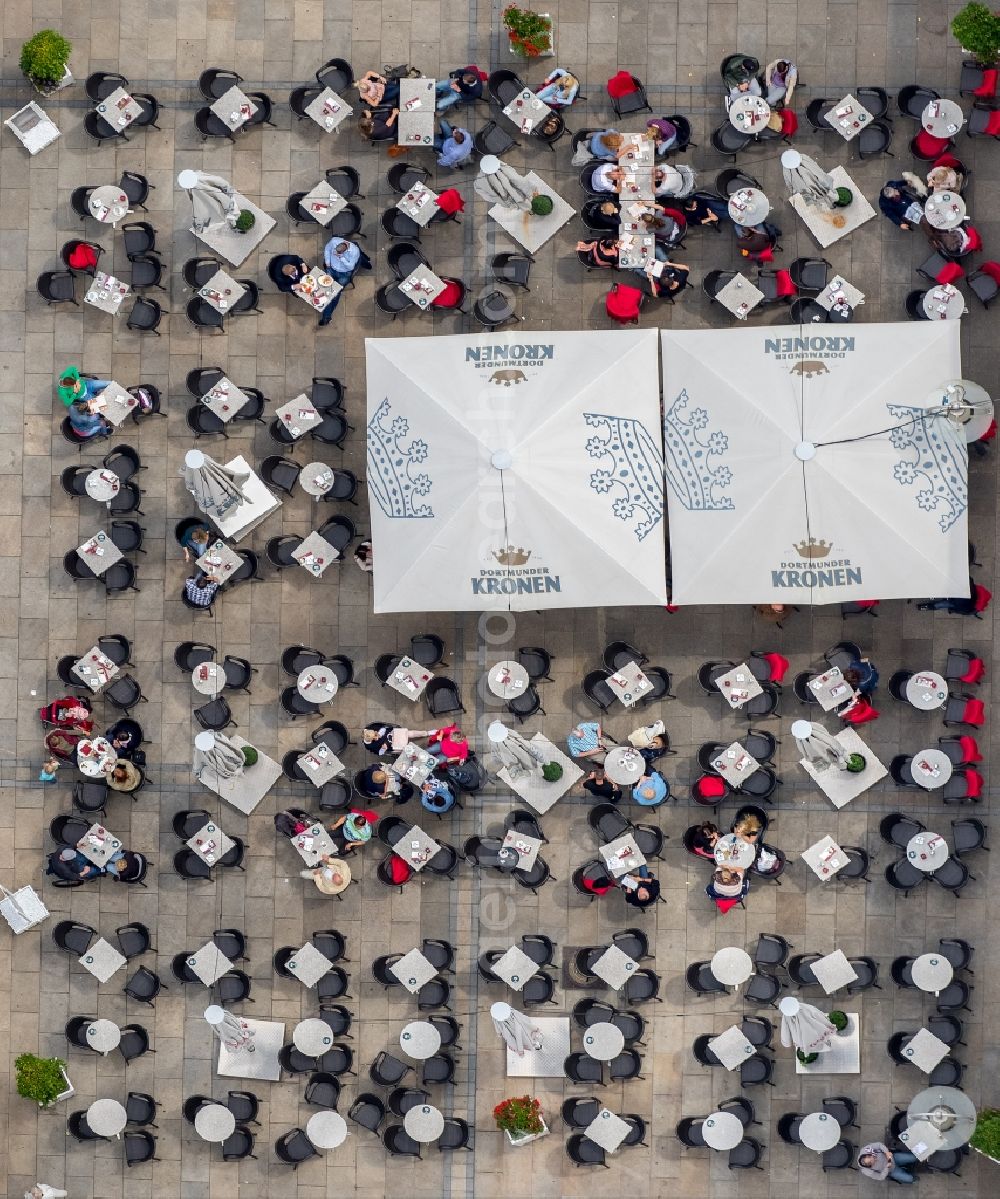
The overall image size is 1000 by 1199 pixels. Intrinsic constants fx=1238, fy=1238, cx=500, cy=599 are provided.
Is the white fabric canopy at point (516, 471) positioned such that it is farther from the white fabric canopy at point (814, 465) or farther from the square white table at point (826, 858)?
the square white table at point (826, 858)

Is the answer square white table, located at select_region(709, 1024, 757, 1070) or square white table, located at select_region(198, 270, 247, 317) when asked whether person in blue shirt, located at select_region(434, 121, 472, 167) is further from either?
square white table, located at select_region(709, 1024, 757, 1070)

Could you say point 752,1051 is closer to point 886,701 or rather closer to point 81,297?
point 886,701

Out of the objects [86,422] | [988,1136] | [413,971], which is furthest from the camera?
[86,422]

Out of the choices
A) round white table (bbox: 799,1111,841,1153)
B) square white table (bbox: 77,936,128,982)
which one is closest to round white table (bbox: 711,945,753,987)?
round white table (bbox: 799,1111,841,1153)

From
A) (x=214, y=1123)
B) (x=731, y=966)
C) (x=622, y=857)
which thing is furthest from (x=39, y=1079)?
(x=731, y=966)

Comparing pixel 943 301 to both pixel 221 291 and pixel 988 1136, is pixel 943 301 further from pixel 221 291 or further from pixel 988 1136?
pixel 988 1136
